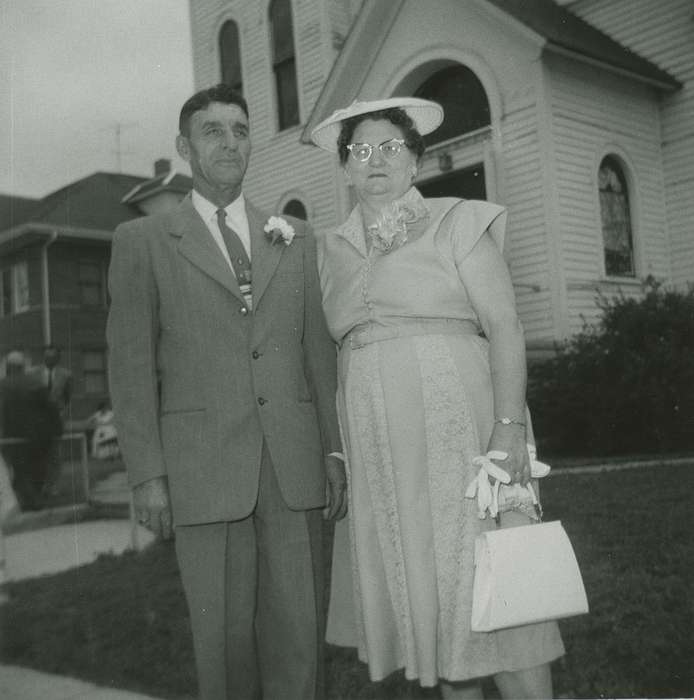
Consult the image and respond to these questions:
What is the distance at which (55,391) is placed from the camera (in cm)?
395

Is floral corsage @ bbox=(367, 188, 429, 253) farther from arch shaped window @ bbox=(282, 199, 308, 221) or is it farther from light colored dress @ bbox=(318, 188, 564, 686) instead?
arch shaped window @ bbox=(282, 199, 308, 221)

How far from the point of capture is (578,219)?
4.77 metres

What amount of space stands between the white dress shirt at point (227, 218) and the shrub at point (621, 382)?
2320 millimetres

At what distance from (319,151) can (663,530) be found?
2773mm

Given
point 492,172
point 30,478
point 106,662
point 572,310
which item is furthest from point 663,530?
point 30,478

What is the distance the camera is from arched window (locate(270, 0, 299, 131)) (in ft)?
14.9

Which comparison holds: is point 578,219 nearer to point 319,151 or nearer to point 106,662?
point 319,151

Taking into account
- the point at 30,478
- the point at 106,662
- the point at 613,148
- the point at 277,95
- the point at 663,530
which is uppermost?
the point at 277,95

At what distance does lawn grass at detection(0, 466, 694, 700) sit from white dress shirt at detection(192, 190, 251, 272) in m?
1.88

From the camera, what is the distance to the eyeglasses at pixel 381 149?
88.0 inches

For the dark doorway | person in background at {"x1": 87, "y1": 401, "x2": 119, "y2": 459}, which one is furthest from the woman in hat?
the dark doorway

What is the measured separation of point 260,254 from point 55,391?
2.10 metres

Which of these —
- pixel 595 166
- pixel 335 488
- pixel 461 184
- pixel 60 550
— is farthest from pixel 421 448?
pixel 595 166

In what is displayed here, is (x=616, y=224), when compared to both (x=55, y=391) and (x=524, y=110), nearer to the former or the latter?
(x=524, y=110)
